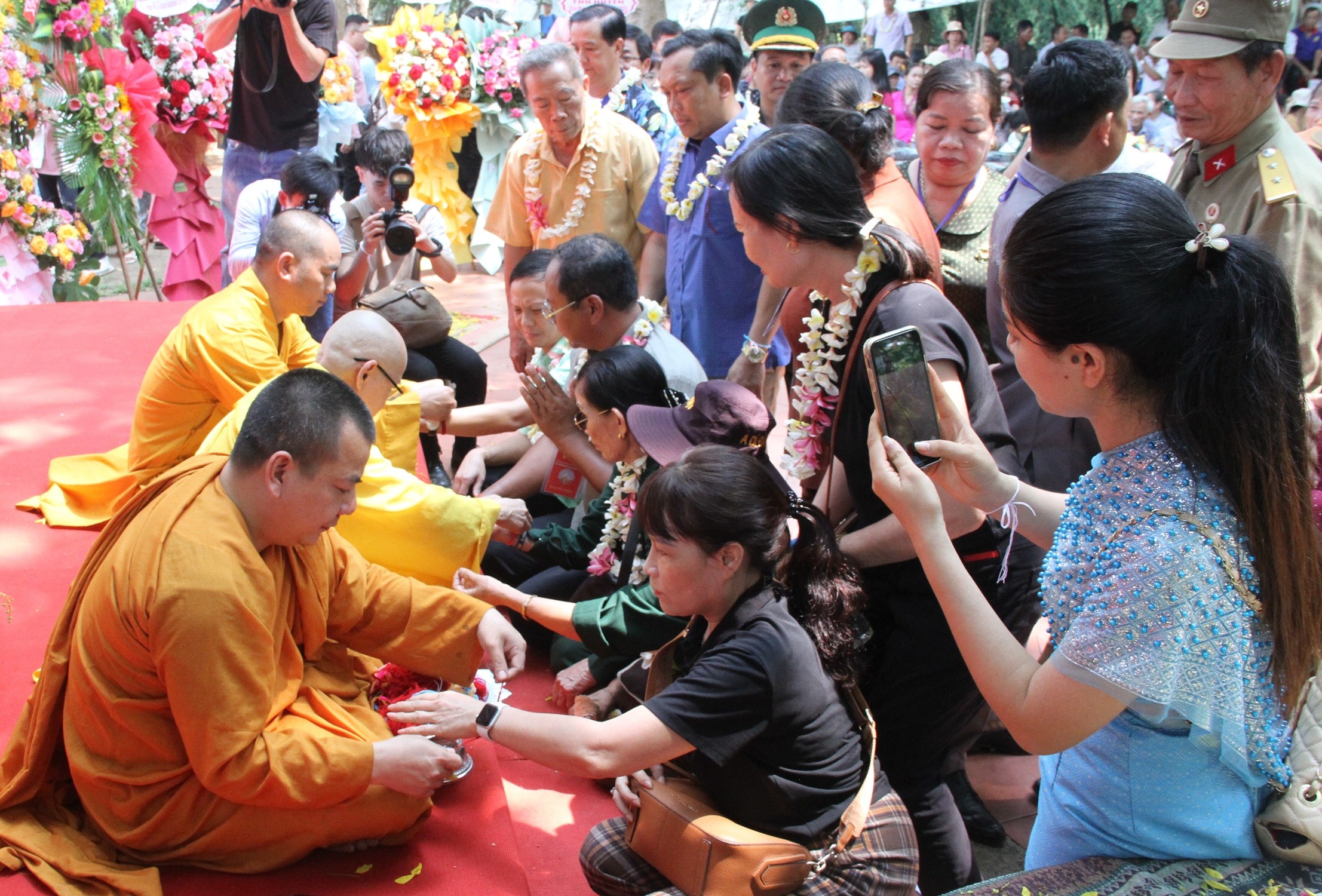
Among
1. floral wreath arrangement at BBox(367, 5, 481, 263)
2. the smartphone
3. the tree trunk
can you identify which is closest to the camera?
the smartphone

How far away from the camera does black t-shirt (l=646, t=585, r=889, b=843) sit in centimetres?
→ 193

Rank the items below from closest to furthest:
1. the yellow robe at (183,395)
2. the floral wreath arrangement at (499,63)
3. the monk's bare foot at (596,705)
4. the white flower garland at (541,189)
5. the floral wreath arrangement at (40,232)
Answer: the monk's bare foot at (596,705), the yellow robe at (183,395), the white flower garland at (541,189), the floral wreath arrangement at (40,232), the floral wreath arrangement at (499,63)

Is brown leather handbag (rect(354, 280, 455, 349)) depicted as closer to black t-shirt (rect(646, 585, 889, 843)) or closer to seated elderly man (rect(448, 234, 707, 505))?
seated elderly man (rect(448, 234, 707, 505))

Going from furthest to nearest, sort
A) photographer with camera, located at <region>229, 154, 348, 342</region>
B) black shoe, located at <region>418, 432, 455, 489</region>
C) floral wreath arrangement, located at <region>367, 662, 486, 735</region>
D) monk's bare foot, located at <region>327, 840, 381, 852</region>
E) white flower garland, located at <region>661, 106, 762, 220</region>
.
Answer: photographer with camera, located at <region>229, 154, 348, 342</region> → black shoe, located at <region>418, 432, 455, 489</region> → white flower garland, located at <region>661, 106, 762, 220</region> → floral wreath arrangement, located at <region>367, 662, 486, 735</region> → monk's bare foot, located at <region>327, 840, 381, 852</region>

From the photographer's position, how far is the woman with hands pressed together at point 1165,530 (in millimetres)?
1375

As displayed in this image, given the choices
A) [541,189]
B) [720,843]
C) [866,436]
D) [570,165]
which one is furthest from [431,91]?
[720,843]

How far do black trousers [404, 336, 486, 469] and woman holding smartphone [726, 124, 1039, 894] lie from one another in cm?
263

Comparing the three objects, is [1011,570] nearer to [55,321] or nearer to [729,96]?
[729,96]

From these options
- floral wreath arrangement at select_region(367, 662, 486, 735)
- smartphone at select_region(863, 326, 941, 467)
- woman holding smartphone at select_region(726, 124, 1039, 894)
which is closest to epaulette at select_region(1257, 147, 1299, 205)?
woman holding smartphone at select_region(726, 124, 1039, 894)

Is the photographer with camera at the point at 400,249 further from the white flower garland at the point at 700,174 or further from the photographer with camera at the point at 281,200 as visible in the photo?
the white flower garland at the point at 700,174

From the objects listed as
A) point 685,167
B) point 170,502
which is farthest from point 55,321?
point 170,502

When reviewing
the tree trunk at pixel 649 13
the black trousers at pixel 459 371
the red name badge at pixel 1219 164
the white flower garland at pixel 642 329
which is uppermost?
the tree trunk at pixel 649 13

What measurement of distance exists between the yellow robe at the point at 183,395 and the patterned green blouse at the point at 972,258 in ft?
7.47

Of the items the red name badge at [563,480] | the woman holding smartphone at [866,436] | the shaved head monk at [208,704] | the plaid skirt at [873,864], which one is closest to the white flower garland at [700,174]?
the red name badge at [563,480]
